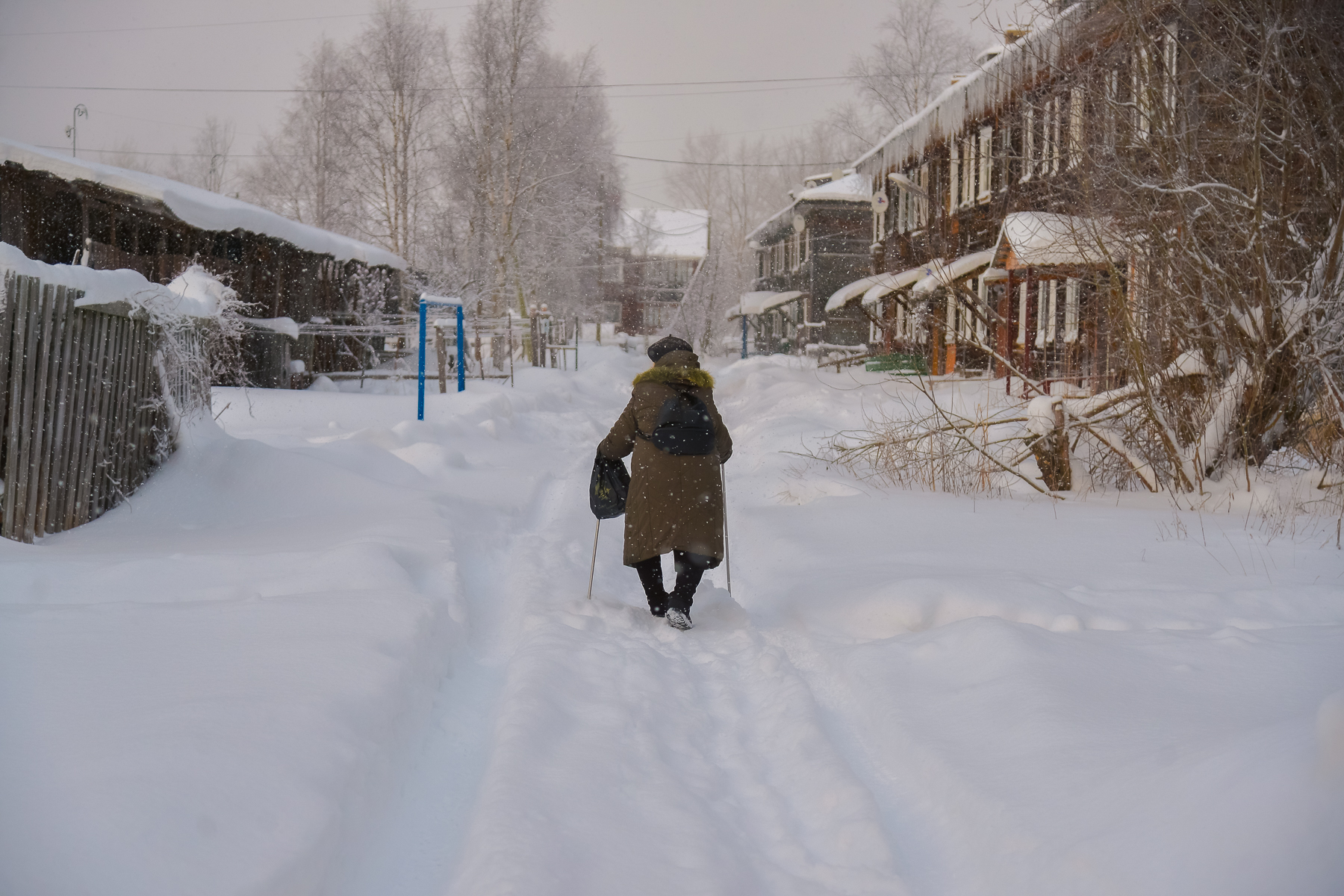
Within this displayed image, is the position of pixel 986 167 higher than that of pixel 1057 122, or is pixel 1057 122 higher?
pixel 986 167

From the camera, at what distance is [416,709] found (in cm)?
383

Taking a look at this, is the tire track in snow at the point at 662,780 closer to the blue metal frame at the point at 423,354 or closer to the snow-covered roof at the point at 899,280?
the blue metal frame at the point at 423,354

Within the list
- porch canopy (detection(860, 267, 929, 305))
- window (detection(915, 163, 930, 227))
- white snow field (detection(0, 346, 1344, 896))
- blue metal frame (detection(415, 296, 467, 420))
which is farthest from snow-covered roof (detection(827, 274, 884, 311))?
white snow field (detection(0, 346, 1344, 896))

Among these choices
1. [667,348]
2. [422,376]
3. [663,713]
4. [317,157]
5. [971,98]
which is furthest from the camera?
[317,157]

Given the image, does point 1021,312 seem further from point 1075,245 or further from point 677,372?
point 677,372

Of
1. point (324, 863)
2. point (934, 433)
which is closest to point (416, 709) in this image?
point (324, 863)

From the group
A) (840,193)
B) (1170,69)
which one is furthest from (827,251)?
(1170,69)

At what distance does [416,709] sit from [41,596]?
1925 millimetres

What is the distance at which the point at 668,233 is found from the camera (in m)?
67.2

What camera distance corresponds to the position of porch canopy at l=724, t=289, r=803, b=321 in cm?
4100

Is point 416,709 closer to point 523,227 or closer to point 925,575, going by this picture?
point 925,575

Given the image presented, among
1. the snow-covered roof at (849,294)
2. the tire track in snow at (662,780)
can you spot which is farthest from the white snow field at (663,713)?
the snow-covered roof at (849,294)

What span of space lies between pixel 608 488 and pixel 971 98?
16301 mm

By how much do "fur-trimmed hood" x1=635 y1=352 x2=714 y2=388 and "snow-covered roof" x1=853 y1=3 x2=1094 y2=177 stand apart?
4365 mm
